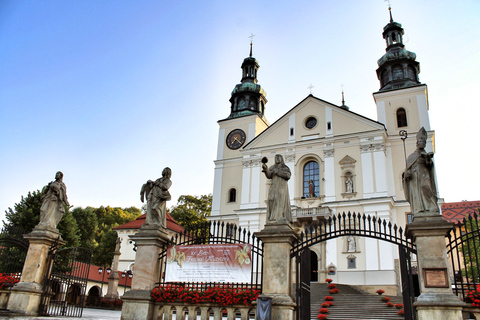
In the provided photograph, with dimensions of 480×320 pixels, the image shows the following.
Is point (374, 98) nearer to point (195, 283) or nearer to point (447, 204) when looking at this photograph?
point (447, 204)

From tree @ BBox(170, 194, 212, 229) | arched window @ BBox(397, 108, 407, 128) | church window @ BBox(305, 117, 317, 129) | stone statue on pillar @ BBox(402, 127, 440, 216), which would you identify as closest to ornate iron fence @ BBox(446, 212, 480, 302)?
stone statue on pillar @ BBox(402, 127, 440, 216)

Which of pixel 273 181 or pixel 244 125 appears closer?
pixel 273 181

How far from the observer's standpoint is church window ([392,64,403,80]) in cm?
3150

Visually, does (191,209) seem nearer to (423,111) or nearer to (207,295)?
(423,111)

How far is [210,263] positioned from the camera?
33.3ft

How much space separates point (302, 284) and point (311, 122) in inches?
925

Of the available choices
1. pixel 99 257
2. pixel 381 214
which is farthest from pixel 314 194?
pixel 99 257

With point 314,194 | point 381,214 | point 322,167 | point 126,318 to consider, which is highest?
point 322,167

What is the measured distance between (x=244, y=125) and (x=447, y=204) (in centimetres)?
2299

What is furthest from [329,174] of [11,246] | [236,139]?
[11,246]

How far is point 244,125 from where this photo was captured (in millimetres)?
35312

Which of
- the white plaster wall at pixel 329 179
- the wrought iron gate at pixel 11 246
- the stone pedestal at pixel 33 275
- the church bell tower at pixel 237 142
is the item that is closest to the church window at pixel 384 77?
the white plaster wall at pixel 329 179

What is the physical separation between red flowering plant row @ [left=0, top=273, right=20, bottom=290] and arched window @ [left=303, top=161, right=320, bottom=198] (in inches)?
823

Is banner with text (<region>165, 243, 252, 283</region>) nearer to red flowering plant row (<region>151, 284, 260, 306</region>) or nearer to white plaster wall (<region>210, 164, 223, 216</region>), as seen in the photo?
red flowering plant row (<region>151, 284, 260, 306</region>)
